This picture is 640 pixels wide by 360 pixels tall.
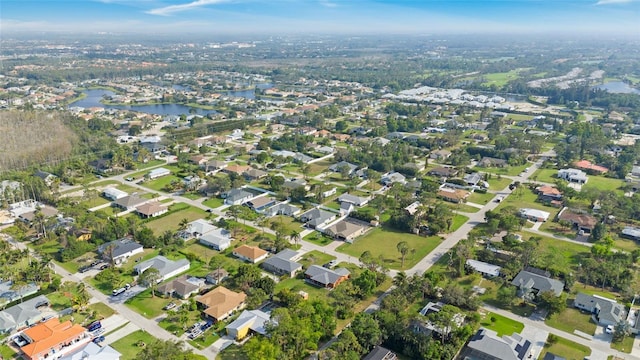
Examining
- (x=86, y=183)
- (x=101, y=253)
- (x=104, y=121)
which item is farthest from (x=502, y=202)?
(x=104, y=121)

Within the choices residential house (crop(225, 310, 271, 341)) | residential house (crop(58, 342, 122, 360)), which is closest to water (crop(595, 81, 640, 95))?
residential house (crop(225, 310, 271, 341))

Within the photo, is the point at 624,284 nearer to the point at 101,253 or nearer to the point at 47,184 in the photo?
the point at 101,253

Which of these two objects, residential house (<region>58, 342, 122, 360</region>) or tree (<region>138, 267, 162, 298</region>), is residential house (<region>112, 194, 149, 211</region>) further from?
residential house (<region>58, 342, 122, 360</region>)

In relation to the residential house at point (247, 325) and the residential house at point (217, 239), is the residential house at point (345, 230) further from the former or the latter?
the residential house at point (247, 325)

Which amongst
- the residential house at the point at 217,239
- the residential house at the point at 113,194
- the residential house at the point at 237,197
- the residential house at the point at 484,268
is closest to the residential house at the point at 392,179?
the residential house at the point at 237,197

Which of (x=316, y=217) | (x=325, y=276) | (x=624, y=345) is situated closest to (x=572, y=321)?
(x=624, y=345)
